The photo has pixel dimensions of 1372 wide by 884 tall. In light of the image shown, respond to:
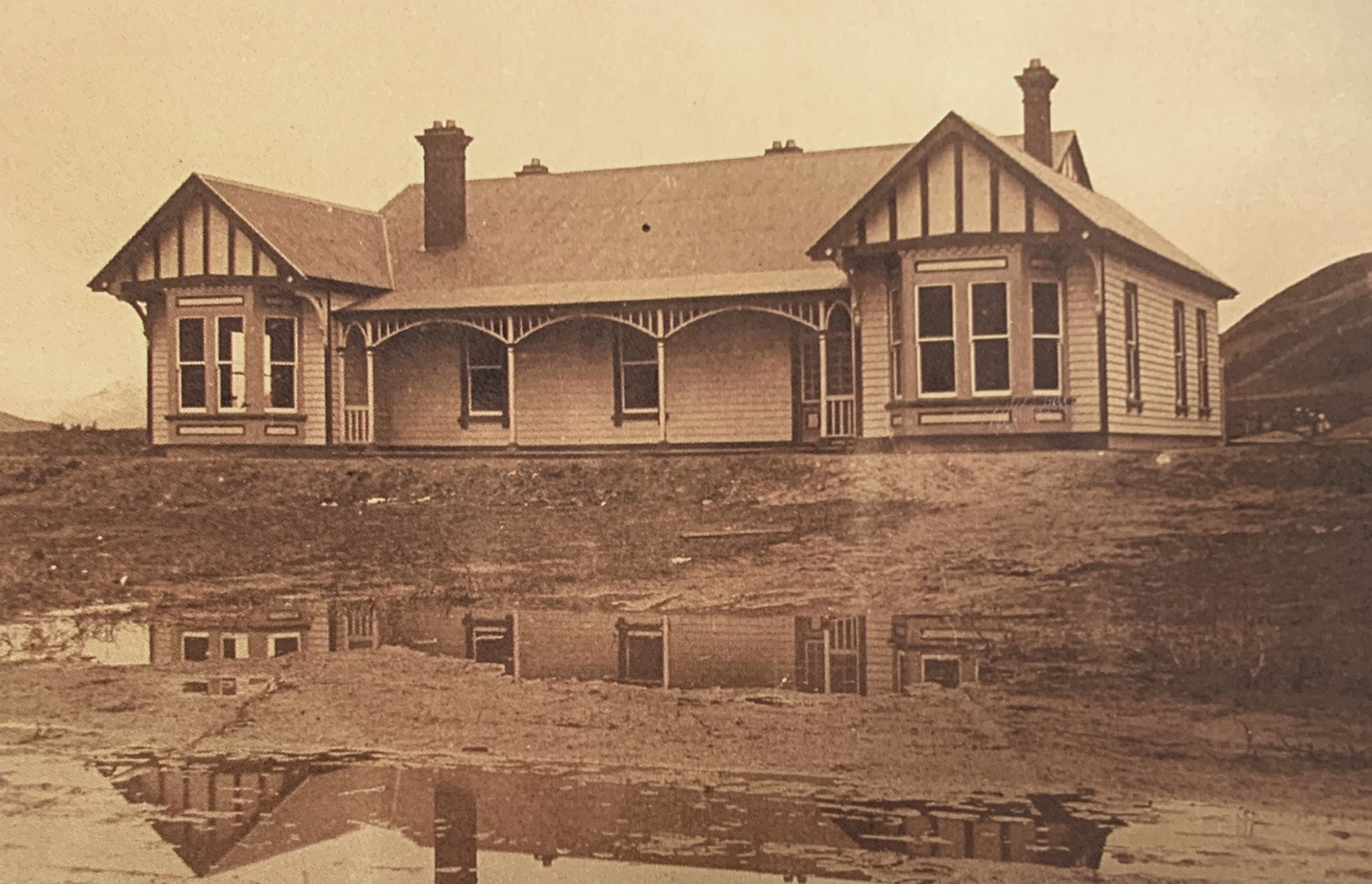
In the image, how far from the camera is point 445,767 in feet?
22.7

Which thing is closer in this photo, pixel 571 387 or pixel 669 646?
pixel 669 646

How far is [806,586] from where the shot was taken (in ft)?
26.7

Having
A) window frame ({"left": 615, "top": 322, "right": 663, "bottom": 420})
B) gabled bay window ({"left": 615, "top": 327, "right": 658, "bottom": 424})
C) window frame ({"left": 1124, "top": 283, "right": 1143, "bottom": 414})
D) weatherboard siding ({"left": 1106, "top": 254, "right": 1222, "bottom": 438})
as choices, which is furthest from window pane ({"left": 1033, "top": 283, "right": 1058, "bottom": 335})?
gabled bay window ({"left": 615, "top": 327, "right": 658, "bottom": 424})

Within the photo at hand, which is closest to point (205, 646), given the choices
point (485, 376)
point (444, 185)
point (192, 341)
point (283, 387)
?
point (192, 341)

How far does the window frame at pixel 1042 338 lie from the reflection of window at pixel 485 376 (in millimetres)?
5403

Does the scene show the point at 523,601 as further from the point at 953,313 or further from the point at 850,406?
the point at 850,406

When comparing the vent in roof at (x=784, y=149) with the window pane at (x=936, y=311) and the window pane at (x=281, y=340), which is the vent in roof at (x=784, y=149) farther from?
the window pane at (x=281, y=340)

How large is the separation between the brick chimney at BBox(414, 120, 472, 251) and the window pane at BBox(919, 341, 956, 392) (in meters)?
4.51

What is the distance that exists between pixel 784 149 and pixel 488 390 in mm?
5802

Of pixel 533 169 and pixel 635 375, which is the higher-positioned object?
pixel 533 169

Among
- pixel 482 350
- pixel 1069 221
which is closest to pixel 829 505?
pixel 1069 221

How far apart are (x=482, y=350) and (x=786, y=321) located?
11.6 feet

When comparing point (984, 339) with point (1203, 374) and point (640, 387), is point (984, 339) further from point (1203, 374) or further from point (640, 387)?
point (640, 387)

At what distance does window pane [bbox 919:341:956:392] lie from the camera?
12.2m
